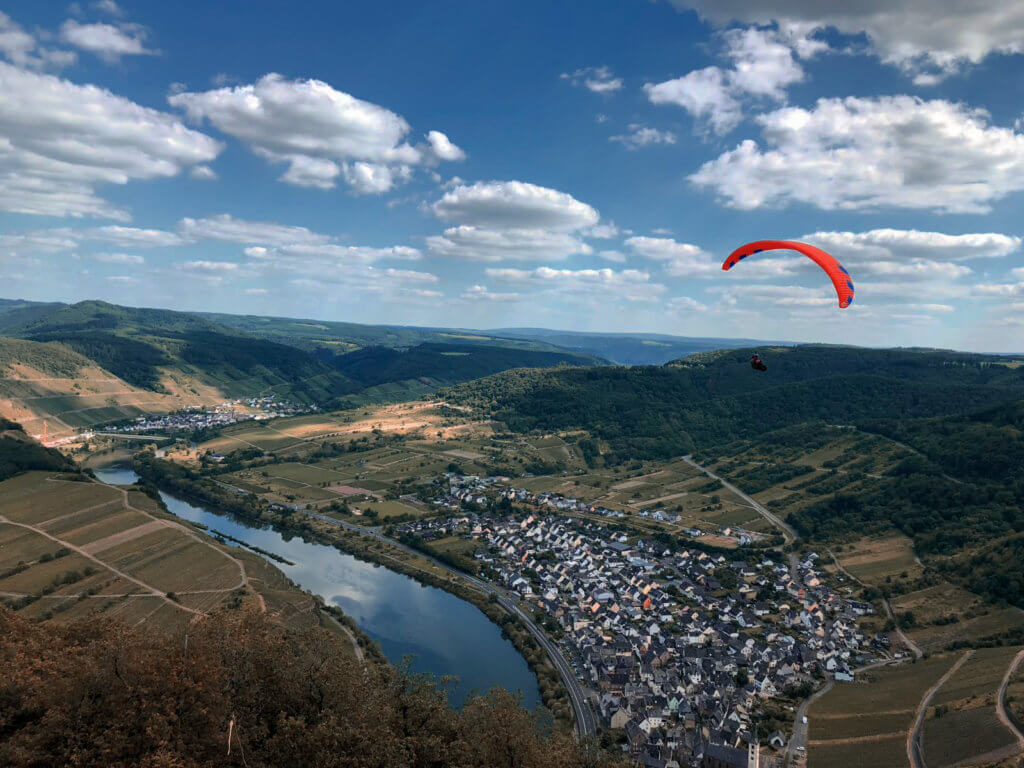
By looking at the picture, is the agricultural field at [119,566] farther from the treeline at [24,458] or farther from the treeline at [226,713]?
the treeline at [226,713]

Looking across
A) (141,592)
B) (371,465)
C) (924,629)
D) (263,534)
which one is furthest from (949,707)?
(371,465)

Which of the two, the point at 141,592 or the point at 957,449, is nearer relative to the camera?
the point at 141,592

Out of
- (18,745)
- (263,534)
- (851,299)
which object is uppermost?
(851,299)

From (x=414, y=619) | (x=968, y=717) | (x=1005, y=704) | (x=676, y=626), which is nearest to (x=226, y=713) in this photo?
(x=414, y=619)

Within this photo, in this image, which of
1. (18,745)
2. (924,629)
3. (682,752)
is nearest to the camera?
(18,745)

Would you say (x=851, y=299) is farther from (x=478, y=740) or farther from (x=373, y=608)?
(x=373, y=608)

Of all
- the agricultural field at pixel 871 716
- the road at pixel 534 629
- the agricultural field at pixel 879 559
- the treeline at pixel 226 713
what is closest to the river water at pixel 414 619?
the road at pixel 534 629

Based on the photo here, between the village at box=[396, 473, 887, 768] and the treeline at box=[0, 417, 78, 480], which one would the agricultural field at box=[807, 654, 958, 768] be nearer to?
the village at box=[396, 473, 887, 768]
